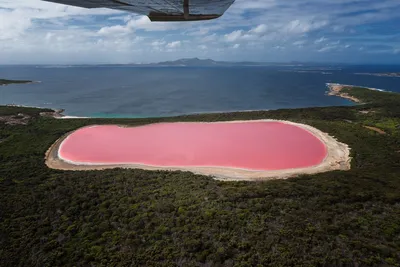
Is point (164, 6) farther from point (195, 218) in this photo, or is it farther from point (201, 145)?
point (201, 145)

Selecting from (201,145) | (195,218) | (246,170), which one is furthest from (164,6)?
(201,145)

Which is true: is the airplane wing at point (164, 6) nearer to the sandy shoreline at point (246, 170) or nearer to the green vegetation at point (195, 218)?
the green vegetation at point (195, 218)

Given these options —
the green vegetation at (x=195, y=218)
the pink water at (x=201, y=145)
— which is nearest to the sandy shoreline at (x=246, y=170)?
the pink water at (x=201, y=145)

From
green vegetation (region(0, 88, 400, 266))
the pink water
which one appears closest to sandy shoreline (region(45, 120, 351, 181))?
the pink water

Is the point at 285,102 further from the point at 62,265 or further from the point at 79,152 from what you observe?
the point at 62,265

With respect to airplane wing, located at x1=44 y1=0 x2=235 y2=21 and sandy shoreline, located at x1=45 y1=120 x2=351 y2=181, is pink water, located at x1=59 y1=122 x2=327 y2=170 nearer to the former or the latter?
sandy shoreline, located at x1=45 y1=120 x2=351 y2=181

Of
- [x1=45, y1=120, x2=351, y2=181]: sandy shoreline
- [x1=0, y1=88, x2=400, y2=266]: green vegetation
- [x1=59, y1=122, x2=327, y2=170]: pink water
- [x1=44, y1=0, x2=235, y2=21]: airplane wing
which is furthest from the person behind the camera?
[x1=59, y1=122, x2=327, y2=170]: pink water
